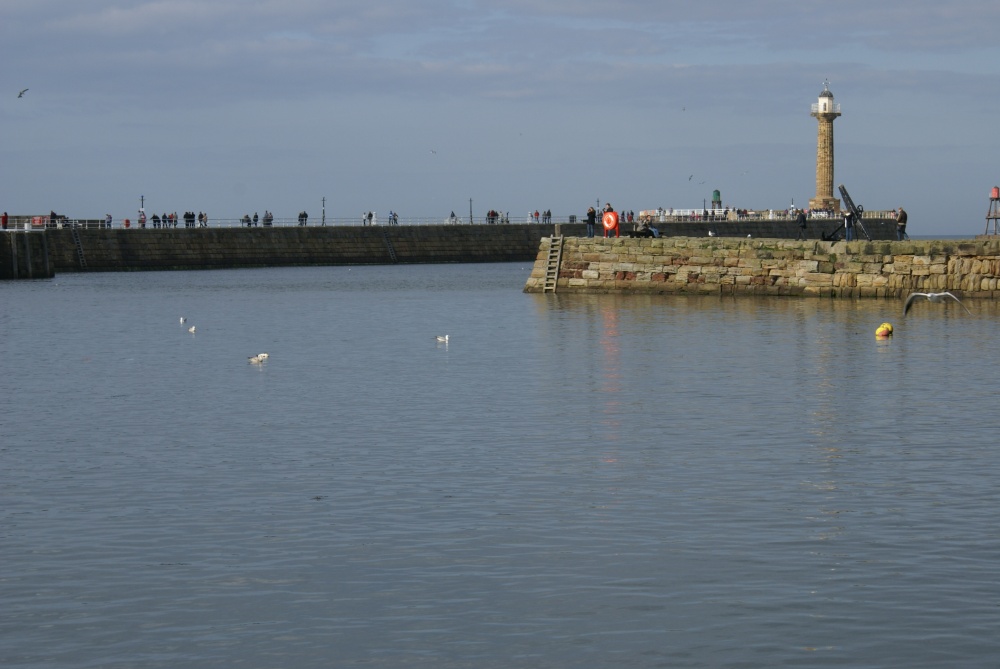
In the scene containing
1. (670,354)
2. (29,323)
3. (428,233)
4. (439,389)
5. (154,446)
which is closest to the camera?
(154,446)

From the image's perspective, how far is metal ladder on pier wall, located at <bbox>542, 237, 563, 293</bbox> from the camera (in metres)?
48.9

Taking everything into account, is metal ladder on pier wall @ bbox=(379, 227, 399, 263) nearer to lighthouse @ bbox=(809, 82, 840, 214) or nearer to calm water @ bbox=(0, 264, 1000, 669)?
lighthouse @ bbox=(809, 82, 840, 214)

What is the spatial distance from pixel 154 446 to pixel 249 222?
231 feet

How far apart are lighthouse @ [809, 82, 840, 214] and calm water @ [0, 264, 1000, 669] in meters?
80.3

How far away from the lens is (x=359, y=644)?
9.66m

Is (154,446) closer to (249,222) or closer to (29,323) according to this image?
(29,323)

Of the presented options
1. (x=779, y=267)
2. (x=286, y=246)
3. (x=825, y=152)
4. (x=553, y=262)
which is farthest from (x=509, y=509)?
(x=825, y=152)

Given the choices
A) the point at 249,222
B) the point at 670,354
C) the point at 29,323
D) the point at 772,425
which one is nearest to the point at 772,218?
the point at 249,222

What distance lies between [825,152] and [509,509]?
3874 inches

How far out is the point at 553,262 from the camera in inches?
1929

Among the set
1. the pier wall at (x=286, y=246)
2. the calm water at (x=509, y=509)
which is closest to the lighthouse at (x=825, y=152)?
the pier wall at (x=286, y=246)

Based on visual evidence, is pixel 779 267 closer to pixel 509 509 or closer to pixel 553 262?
pixel 553 262

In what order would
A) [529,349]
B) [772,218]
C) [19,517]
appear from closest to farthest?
1. [19,517]
2. [529,349]
3. [772,218]

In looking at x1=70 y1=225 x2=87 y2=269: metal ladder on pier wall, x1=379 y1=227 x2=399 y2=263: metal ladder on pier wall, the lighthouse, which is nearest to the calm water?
x1=70 y1=225 x2=87 y2=269: metal ladder on pier wall
